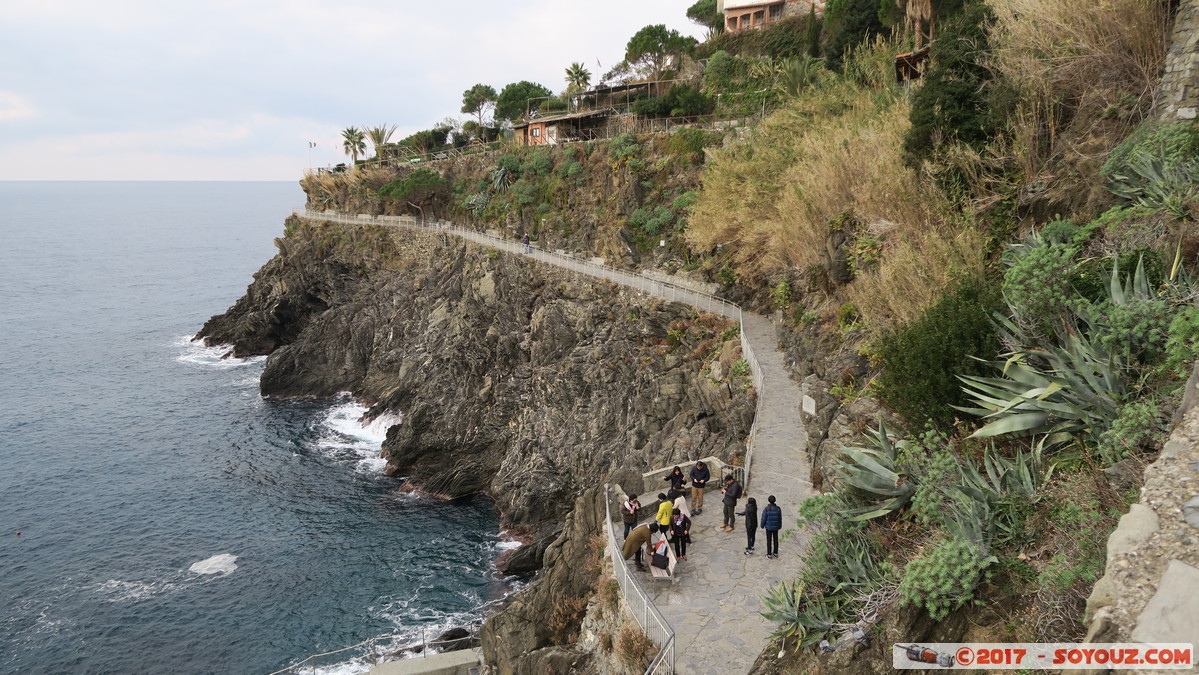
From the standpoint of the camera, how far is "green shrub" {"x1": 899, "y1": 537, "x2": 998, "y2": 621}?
6855 mm

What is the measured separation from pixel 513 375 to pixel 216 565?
1719 cm

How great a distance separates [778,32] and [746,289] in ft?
139

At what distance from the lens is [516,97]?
7506cm

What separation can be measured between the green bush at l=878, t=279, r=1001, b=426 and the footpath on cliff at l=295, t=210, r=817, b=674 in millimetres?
3074

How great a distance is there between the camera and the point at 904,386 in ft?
34.5

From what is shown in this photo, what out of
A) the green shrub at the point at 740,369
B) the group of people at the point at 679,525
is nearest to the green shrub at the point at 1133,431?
the group of people at the point at 679,525

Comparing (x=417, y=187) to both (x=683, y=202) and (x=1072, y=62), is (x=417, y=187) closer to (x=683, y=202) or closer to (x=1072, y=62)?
(x=683, y=202)

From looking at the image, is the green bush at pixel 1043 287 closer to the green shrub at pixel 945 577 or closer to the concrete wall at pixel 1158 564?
the concrete wall at pixel 1158 564

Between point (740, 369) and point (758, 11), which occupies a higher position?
point (758, 11)

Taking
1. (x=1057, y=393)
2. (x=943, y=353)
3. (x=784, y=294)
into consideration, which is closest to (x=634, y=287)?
(x=784, y=294)

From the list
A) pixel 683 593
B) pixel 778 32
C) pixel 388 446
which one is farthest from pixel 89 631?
pixel 778 32

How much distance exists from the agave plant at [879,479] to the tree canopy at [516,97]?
70.8 meters

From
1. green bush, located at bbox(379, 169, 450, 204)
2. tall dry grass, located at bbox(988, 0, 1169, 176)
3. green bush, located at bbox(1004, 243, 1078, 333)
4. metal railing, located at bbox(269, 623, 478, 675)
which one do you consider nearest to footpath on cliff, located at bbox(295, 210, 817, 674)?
green bush, located at bbox(1004, 243, 1078, 333)

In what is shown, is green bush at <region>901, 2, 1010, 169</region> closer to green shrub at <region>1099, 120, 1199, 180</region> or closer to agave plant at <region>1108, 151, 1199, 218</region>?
green shrub at <region>1099, 120, 1199, 180</region>
